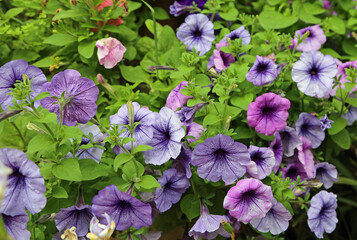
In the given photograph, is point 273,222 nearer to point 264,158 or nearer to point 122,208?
point 264,158

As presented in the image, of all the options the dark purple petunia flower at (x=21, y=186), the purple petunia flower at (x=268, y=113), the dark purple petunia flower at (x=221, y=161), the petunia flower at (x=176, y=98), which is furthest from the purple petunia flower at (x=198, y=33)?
the dark purple petunia flower at (x=21, y=186)

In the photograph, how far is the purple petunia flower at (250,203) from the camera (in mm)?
971

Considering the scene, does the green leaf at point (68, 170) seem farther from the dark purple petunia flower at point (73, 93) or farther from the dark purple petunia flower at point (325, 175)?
the dark purple petunia flower at point (325, 175)

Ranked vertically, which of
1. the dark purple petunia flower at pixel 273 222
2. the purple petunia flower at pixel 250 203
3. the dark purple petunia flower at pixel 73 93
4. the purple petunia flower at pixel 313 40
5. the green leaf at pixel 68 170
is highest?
the dark purple petunia flower at pixel 73 93

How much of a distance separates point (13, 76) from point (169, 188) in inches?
19.0

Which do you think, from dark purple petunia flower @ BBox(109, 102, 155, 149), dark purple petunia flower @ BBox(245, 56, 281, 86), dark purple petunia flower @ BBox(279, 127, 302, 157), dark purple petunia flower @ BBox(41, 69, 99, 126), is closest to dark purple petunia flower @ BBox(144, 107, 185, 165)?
dark purple petunia flower @ BBox(109, 102, 155, 149)

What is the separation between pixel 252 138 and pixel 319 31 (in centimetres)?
49

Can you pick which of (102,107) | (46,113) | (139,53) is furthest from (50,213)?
(139,53)

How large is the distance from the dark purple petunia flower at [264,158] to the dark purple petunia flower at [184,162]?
176 mm

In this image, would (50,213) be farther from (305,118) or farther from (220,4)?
(220,4)

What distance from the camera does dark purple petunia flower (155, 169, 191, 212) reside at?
1.00 meters

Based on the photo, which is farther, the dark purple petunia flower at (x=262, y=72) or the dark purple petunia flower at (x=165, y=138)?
the dark purple petunia flower at (x=262, y=72)

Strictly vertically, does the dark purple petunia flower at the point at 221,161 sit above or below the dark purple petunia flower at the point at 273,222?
above

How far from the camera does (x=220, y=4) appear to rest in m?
1.46
